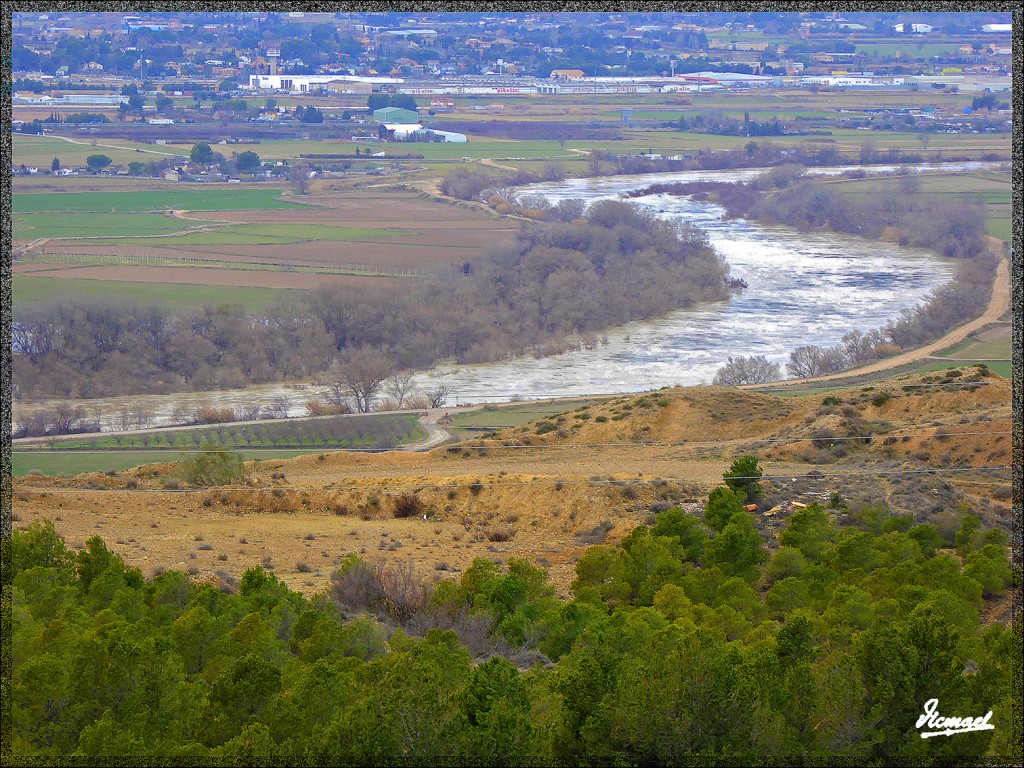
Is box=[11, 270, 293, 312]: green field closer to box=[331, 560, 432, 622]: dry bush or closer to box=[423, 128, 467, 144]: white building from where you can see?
box=[331, 560, 432, 622]: dry bush

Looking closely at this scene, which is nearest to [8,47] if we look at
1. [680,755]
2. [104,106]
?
[680,755]

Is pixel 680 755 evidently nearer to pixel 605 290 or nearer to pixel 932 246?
pixel 605 290

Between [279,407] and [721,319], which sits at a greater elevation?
[279,407]

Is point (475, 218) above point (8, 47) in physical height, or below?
below

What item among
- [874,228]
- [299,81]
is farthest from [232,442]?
[299,81]

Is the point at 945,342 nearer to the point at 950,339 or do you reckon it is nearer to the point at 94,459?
the point at 950,339

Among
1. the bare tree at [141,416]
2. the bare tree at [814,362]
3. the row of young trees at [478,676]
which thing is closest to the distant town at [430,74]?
the bare tree at [814,362]

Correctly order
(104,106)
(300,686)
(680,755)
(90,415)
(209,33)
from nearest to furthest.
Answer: (680,755) → (300,686) → (90,415) → (209,33) → (104,106)
